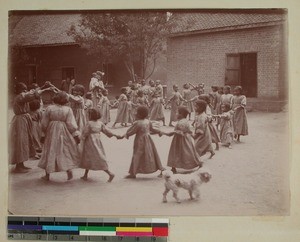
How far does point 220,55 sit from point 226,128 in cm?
56

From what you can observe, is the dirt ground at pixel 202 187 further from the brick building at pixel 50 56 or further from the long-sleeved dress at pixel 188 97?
the brick building at pixel 50 56

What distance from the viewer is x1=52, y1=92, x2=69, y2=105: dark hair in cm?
305

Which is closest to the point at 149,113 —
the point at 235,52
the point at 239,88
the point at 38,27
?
the point at 239,88

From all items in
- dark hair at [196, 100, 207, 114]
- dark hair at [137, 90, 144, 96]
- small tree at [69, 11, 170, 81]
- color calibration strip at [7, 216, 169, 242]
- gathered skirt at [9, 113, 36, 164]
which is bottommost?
color calibration strip at [7, 216, 169, 242]

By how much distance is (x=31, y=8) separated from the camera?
10.0ft

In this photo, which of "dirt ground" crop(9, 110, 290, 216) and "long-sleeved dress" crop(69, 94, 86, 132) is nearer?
"dirt ground" crop(9, 110, 290, 216)

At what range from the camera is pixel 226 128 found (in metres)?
3.00

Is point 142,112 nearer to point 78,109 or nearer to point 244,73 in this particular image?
point 78,109

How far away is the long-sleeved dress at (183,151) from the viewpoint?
9.74 feet

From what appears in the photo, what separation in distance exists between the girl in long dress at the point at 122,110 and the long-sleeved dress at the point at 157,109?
7.4 inches

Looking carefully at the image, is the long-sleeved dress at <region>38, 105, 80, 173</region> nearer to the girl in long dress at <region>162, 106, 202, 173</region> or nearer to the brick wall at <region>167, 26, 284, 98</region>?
the girl in long dress at <region>162, 106, 202, 173</region>

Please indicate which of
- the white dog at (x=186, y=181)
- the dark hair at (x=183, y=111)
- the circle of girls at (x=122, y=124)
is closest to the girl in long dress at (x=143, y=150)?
the circle of girls at (x=122, y=124)

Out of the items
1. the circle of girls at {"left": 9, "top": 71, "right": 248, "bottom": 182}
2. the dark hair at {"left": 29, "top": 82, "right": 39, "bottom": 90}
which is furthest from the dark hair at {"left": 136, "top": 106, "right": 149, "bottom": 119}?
the dark hair at {"left": 29, "top": 82, "right": 39, "bottom": 90}

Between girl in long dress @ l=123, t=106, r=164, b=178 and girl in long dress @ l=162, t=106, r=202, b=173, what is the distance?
111 millimetres
